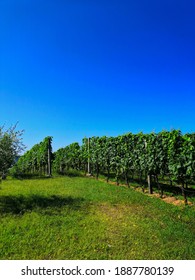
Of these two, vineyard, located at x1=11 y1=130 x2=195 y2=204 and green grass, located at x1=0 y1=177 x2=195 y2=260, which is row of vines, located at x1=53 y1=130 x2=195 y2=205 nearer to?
vineyard, located at x1=11 y1=130 x2=195 y2=204

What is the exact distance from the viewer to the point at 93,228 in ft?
23.7

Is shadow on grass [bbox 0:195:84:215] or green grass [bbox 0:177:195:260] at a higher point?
shadow on grass [bbox 0:195:84:215]

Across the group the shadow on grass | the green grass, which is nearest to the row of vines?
the green grass

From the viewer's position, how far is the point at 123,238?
259 inches

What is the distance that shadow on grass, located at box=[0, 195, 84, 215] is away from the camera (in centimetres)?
923

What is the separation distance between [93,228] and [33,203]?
3999 mm

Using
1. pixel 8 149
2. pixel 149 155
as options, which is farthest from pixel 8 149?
pixel 149 155

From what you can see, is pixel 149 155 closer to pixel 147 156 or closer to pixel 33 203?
pixel 147 156

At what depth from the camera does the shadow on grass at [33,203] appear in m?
9.23

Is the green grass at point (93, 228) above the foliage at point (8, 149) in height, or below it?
below

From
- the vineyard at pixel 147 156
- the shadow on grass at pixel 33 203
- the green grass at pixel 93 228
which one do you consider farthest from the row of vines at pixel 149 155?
the shadow on grass at pixel 33 203

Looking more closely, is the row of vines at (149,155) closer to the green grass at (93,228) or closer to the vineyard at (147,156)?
the vineyard at (147,156)

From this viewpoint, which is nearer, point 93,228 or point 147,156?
point 93,228
